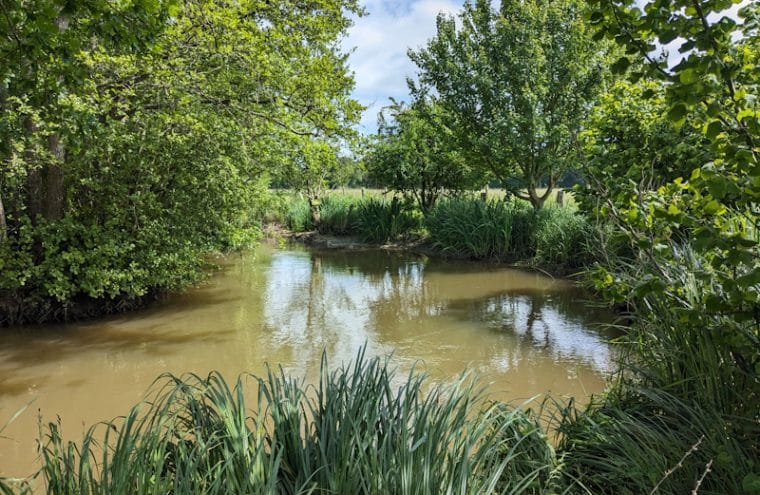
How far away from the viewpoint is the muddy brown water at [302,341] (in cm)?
487

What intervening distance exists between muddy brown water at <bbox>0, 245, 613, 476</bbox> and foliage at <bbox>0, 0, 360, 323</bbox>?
835 mm

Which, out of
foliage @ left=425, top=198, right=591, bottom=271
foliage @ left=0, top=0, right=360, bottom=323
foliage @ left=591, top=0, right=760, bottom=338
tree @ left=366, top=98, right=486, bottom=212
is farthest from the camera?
tree @ left=366, top=98, right=486, bottom=212

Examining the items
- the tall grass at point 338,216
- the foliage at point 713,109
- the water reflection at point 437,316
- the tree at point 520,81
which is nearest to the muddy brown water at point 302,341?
the water reflection at point 437,316

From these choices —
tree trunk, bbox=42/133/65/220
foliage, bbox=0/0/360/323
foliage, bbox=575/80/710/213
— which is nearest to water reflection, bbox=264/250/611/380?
foliage, bbox=0/0/360/323

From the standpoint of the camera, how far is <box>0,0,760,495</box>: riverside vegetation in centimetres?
203

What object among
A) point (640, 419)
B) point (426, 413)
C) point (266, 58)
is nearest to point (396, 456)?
point (426, 413)

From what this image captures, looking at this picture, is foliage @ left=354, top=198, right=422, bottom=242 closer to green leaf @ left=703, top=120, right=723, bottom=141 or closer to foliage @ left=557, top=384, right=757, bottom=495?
foliage @ left=557, top=384, right=757, bottom=495

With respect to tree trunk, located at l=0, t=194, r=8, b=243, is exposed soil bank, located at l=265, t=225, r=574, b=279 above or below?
below

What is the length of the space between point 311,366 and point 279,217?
16.4m

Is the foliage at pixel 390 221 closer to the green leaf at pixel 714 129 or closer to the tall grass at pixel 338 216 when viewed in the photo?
the tall grass at pixel 338 216

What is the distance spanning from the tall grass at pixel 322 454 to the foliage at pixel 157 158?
4830mm

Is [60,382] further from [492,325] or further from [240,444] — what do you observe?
[492,325]

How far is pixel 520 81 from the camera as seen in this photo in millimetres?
11555

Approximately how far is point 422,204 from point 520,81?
5.79 m
